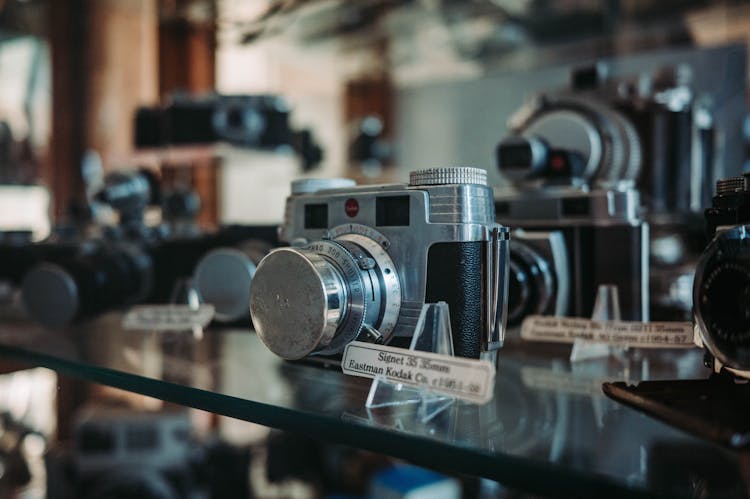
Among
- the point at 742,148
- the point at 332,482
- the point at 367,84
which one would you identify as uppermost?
the point at 367,84

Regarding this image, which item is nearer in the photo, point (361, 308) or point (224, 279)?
point (361, 308)

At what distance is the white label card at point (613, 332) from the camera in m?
0.44

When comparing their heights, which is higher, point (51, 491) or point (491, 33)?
point (491, 33)

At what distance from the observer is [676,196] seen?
73 cm

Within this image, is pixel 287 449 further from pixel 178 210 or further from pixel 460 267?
pixel 460 267

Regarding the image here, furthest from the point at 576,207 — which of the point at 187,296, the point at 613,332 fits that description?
the point at 187,296

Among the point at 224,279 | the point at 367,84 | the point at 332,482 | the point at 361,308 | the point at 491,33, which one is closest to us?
the point at 361,308

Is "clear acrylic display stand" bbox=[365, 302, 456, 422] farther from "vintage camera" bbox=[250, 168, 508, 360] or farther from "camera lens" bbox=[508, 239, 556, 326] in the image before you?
"camera lens" bbox=[508, 239, 556, 326]

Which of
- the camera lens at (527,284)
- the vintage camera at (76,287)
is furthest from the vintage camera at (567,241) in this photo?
the vintage camera at (76,287)

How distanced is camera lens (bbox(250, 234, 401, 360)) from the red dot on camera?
0.12 ft

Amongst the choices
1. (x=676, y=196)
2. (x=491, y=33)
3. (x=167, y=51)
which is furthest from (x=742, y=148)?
(x=167, y=51)

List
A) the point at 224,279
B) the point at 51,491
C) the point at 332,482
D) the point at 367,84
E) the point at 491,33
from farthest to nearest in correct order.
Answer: the point at 367,84, the point at 491,33, the point at 332,482, the point at 51,491, the point at 224,279

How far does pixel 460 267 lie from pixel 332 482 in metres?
0.53

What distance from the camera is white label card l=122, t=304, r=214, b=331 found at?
0.57 metres
